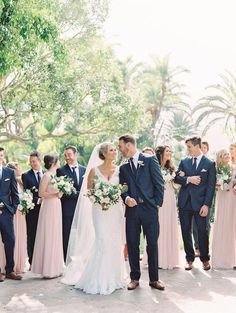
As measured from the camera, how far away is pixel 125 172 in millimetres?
7133

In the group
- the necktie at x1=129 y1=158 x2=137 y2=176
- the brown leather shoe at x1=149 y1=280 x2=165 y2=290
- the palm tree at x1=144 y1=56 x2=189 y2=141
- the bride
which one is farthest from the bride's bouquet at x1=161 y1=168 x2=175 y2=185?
the palm tree at x1=144 y1=56 x2=189 y2=141

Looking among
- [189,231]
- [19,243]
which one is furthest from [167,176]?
[19,243]

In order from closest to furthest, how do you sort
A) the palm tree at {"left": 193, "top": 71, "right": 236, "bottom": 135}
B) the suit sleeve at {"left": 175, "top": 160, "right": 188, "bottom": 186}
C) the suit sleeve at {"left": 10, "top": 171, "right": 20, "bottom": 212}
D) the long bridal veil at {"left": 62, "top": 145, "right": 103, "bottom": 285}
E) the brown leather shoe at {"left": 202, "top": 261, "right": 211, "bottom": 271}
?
the long bridal veil at {"left": 62, "top": 145, "right": 103, "bottom": 285} → the suit sleeve at {"left": 10, "top": 171, "right": 20, "bottom": 212} → the brown leather shoe at {"left": 202, "top": 261, "right": 211, "bottom": 271} → the suit sleeve at {"left": 175, "top": 160, "right": 188, "bottom": 186} → the palm tree at {"left": 193, "top": 71, "right": 236, "bottom": 135}

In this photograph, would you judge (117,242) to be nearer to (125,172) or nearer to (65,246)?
(125,172)

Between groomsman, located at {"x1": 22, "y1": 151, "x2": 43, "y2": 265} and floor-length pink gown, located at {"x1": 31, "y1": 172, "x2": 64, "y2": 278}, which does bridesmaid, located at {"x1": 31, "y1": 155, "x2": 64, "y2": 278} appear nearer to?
floor-length pink gown, located at {"x1": 31, "y1": 172, "x2": 64, "y2": 278}

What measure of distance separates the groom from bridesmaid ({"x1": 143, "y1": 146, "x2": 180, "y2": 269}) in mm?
1469

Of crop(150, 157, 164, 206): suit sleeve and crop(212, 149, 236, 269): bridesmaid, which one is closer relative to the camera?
crop(150, 157, 164, 206): suit sleeve

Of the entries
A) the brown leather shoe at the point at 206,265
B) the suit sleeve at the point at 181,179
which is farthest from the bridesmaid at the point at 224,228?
the suit sleeve at the point at 181,179

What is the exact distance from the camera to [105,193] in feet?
22.7

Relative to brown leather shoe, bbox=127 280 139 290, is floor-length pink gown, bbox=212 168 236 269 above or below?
above

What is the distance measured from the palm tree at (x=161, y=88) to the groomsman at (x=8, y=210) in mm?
32158

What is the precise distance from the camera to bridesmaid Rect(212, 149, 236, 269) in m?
8.47

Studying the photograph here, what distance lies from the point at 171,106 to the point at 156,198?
116 ft

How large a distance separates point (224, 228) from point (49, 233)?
3055mm
